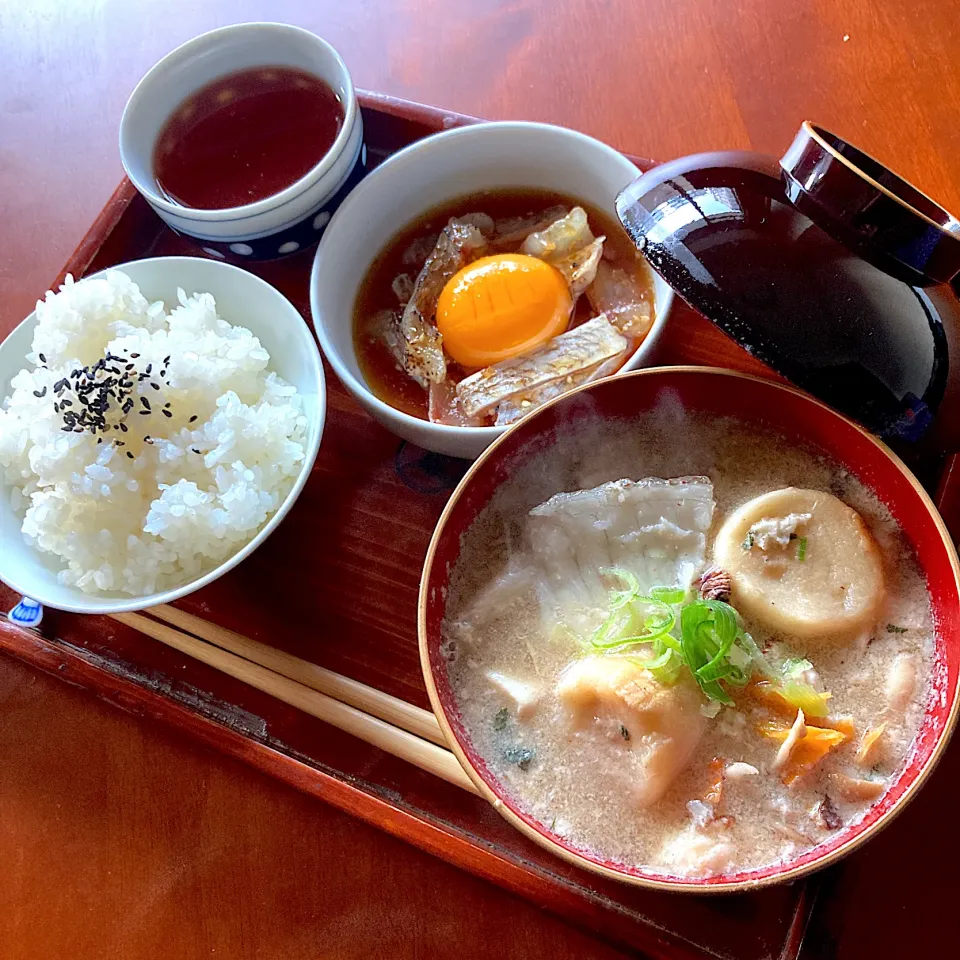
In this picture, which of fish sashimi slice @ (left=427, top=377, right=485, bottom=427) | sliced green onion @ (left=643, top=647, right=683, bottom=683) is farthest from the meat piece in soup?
fish sashimi slice @ (left=427, top=377, right=485, bottom=427)

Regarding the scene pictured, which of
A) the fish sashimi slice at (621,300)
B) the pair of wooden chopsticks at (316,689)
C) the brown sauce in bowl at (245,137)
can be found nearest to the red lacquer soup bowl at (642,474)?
the pair of wooden chopsticks at (316,689)

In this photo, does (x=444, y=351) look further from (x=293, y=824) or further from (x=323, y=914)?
(x=323, y=914)

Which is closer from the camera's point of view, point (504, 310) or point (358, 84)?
point (504, 310)

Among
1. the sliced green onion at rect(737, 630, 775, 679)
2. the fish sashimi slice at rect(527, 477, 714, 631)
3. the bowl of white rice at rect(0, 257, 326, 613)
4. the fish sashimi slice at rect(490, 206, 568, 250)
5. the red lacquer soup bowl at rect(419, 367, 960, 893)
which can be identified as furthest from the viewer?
the fish sashimi slice at rect(490, 206, 568, 250)

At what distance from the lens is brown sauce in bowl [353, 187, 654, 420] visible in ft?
5.25

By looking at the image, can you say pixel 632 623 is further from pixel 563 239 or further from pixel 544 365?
pixel 563 239

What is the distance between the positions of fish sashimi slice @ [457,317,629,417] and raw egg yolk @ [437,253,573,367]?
0.03m

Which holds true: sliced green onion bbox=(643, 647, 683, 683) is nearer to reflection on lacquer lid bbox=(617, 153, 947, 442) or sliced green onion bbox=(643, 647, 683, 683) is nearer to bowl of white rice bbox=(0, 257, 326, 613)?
reflection on lacquer lid bbox=(617, 153, 947, 442)

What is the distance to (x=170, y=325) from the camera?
159 centimetres

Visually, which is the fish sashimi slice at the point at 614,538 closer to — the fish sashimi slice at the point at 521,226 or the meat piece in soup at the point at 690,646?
the meat piece in soup at the point at 690,646

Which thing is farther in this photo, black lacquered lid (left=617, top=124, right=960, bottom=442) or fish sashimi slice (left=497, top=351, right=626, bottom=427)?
fish sashimi slice (left=497, top=351, right=626, bottom=427)

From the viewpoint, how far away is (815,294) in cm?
114

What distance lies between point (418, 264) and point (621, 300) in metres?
0.41

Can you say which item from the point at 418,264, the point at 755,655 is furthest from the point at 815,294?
the point at 418,264
